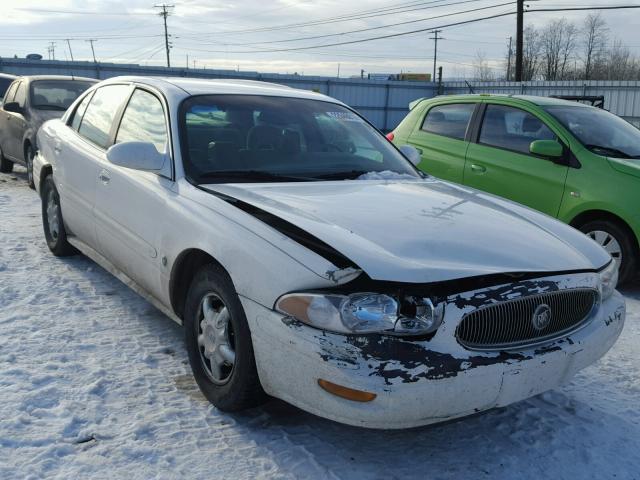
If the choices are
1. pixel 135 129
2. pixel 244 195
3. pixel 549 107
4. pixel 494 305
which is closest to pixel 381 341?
pixel 494 305

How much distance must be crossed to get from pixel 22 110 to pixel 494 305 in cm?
901

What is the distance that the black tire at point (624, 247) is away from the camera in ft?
18.1

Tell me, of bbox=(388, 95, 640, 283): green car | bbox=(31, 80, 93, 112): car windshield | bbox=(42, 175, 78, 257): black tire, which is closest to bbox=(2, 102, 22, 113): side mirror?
bbox=(31, 80, 93, 112): car windshield

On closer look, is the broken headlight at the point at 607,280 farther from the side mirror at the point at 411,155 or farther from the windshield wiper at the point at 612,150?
the windshield wiper at the point at 612,150

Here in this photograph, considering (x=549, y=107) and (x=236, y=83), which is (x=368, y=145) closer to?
(x=236, y=83)

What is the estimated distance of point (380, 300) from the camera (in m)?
2.46

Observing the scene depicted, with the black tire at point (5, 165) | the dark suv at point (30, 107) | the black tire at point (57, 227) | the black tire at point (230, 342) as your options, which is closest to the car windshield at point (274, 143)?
the black tire at point (230, 342)

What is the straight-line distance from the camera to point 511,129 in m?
6.61

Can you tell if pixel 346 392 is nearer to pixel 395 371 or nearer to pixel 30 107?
pixel 395 371

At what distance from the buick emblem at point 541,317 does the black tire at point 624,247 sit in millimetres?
3215

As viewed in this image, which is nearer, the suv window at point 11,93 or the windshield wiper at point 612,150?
the windshield wiper at point 612,150

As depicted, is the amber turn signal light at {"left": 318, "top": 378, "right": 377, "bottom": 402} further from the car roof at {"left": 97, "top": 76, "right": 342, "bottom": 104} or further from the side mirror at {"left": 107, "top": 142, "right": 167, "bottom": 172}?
the car roof at {"left": 97, "top": 76, "right": 342, "bottom": 104}

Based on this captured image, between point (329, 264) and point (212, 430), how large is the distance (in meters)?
1.02

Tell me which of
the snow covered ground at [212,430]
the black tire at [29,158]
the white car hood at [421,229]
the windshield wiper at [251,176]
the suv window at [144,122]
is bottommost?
the snow covered ground at [212,430]
